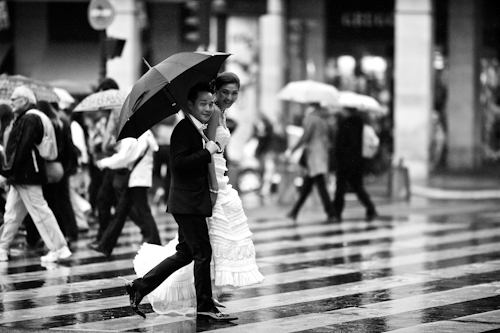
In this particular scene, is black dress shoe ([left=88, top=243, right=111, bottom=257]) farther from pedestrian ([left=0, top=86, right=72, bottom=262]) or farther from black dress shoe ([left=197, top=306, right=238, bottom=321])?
black dress shoe ([left=197, top=306, right=238, bottom=321])

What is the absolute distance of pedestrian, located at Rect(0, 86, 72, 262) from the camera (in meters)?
10.9

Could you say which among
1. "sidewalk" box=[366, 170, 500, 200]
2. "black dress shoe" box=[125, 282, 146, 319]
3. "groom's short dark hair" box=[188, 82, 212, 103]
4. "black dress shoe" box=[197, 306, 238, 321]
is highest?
"groom's short dark hair" box=[188, 82, 212, 103]

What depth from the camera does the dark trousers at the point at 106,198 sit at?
479 inches

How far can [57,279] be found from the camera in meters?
9.99

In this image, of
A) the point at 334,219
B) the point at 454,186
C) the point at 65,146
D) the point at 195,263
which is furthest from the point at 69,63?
the point at 195,263

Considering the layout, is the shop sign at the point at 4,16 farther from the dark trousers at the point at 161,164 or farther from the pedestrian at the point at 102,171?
the pedestrian at the point at 102,171

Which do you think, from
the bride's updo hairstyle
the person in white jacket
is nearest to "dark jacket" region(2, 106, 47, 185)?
the person in white jacket

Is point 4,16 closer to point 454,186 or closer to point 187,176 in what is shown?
point 454,186

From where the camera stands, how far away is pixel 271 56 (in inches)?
1199

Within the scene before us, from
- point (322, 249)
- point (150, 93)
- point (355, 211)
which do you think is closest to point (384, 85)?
point (355, 211)

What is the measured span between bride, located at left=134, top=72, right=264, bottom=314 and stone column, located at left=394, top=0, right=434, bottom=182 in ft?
57.3

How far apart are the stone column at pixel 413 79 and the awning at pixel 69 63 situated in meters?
9.01

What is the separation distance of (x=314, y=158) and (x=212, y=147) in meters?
8.95

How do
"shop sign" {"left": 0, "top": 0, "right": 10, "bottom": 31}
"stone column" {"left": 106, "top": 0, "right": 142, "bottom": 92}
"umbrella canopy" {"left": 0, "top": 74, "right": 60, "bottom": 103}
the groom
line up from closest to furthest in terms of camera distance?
1. the groom
2. "umbrella canopy" {"left": 0, "top": 74, "right": 60, "bottom": 103}
3. "stone column" {"left": 106, "top": 0, "right": 142, "bottom": 92}
4. "shop sign" {"left": 0, "top": 0, "right": 10, "bottom": 31}
